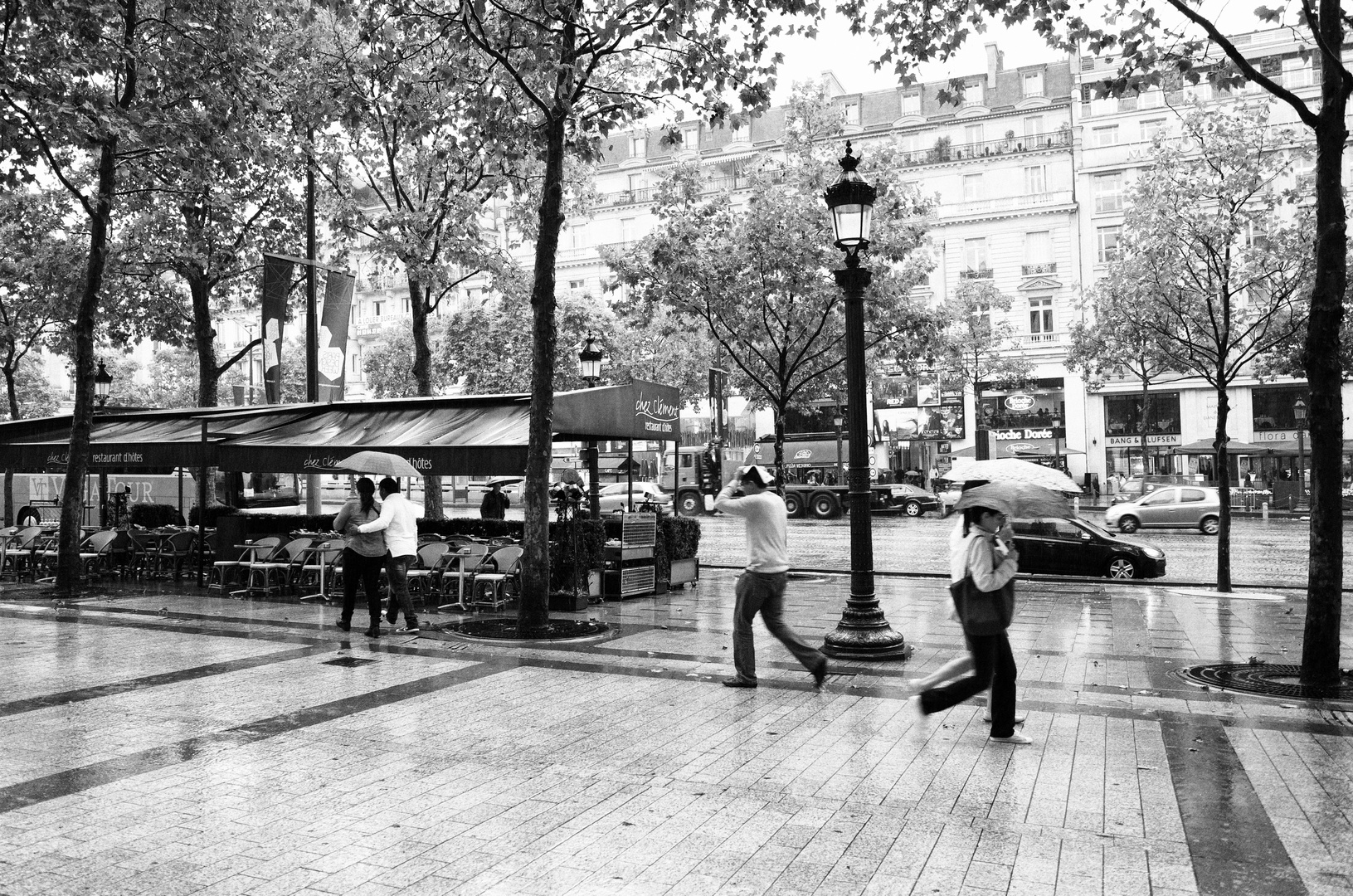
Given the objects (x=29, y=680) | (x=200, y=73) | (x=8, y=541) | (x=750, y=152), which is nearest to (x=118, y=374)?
(x=750, y=152)

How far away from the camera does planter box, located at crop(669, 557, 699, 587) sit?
619 inches

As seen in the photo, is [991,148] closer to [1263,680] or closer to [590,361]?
[590,361]

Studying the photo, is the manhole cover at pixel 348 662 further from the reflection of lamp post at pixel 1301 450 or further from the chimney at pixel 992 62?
the chimney at pixel 992 62

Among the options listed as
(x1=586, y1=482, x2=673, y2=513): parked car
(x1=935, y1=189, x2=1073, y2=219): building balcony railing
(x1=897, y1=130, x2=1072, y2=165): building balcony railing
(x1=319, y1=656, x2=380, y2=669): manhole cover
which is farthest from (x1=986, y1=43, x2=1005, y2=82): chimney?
(x1=319, y1=656, x2=380, y2=669): manhole cover

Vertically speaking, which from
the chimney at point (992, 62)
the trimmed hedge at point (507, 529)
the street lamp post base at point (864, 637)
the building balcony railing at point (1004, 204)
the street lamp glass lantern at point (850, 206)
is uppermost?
the chimney at point (992, 62)

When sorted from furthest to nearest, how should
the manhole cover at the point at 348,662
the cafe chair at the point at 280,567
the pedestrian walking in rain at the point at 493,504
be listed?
the pedestrian walking in rain at the point at 493,504 < the cafe chair at the point at 280,567 < the manhole cover at the point at 348,662

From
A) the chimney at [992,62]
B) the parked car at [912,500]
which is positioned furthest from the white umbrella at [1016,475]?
the chimney at [992,62]

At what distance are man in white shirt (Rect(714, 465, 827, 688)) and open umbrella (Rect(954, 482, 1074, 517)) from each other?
1767 millimetres

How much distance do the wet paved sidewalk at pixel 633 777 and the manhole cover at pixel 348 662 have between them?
0.32 feet

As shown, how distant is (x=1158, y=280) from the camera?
1823 cm

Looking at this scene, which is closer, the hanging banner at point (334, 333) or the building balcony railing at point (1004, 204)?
the hanging banner at point (334, 333)

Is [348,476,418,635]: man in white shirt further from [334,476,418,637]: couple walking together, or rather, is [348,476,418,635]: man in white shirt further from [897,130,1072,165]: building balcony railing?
[897,130,1072,165]: building balcony railing

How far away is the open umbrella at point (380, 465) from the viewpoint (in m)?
12.0

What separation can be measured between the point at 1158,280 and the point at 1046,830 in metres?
15.7
